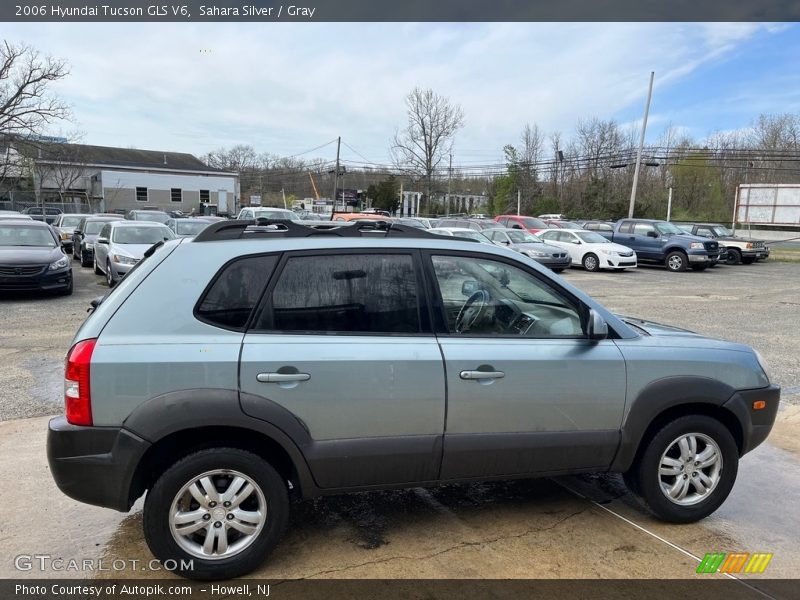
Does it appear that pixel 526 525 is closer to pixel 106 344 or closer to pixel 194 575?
pixel 194 575

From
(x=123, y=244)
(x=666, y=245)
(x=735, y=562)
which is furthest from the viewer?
(x=666, y=245)

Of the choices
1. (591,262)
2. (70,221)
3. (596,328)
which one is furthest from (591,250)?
(70,221)

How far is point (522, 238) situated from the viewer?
69.7 feet

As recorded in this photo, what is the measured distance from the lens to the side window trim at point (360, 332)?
2.94 metres

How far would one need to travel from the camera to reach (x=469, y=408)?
Result: 3047mm

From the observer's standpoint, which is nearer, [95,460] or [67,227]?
[95,460]

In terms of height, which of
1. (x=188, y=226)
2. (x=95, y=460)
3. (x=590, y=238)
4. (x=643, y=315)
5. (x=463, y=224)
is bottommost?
(x=643, y=315)

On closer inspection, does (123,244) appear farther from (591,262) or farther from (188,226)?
(591,262)

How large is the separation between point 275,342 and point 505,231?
19.3 m

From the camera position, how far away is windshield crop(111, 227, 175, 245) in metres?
13.8

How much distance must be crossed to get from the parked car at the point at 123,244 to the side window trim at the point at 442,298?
36.2ft

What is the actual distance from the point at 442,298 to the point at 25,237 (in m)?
12.6

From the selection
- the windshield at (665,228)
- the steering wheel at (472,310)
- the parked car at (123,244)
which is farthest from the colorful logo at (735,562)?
the windshield at (665,228)

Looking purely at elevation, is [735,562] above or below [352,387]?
below
